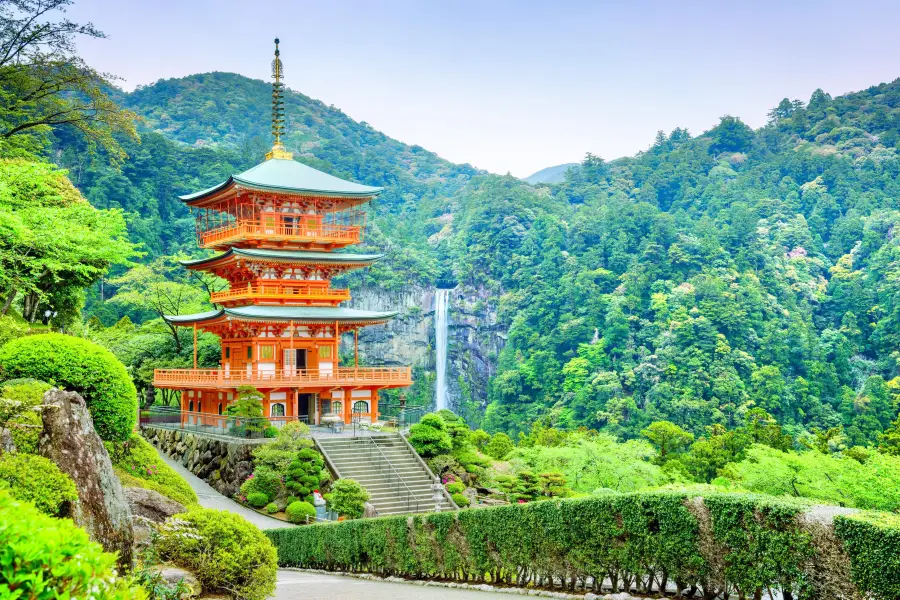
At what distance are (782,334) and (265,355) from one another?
131 feet

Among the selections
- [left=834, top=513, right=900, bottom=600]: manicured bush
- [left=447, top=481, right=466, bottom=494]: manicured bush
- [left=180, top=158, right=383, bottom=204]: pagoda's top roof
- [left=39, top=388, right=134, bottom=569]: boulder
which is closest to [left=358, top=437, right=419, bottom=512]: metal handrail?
[left=447, top=481, right=466, bottom=494]: manicured bush

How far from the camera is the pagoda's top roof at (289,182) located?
30.0 meters

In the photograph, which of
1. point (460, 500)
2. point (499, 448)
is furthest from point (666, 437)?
point (460, 500)

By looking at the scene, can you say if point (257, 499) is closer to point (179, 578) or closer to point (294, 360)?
point (294, 360)

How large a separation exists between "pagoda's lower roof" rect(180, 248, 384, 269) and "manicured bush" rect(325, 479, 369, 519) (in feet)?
35.0

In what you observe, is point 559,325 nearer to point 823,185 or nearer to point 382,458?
point 823,185

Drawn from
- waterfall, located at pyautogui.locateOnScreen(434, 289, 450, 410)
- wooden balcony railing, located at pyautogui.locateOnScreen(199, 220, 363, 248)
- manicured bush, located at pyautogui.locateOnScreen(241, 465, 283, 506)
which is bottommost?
waterfall, located at pyautogui.locateOnScreen(434, 289, 450, 410)

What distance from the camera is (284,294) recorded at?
30234mm

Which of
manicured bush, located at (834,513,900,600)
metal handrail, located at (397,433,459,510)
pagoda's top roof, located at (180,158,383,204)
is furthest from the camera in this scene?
pagoda's top roof, located at (180,158,383,204)

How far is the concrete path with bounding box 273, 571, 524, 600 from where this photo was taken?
11.3 metres

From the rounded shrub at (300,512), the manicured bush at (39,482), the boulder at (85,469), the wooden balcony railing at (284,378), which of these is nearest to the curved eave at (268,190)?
the wooden balcony railing at (284,378)

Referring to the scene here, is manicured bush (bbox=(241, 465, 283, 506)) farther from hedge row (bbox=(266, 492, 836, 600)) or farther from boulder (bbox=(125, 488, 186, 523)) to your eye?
boulder (bbox=(125, 488, 186, 523))

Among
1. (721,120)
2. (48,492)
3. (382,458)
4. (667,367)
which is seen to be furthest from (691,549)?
(721,120)

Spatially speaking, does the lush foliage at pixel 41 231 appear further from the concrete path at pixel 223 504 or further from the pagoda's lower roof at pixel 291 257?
the pagoda's lower roof at pixel 291 257
